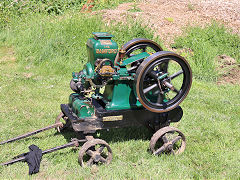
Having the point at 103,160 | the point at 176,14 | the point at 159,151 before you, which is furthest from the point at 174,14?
the point at 103,160

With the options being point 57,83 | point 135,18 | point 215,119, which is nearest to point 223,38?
point 135,18

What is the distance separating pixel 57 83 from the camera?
23.2 ft

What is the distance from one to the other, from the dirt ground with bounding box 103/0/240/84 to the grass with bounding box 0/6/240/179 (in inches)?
30.8

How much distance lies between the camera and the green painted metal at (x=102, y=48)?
13.1 ft

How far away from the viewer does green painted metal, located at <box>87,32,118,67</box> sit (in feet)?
13.1

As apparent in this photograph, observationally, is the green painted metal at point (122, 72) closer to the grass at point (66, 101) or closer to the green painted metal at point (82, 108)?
the green painted metal at point (82, 108)

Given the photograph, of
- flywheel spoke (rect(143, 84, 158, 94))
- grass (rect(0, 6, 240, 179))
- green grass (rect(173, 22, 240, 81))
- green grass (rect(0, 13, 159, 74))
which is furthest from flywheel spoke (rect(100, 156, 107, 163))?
green grass (rect(173, 22, 240, 81))

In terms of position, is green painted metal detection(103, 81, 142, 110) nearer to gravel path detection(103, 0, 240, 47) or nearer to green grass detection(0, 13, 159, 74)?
green grass detection(0, 13, 159, 74)

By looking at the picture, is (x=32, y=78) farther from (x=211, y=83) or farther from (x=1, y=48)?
(x=211, y=83)

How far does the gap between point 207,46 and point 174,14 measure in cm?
211

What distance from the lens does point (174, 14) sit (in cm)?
1037

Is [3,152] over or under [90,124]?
under

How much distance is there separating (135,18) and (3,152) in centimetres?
673

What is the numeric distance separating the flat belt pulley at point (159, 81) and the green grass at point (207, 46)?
4.28 m
